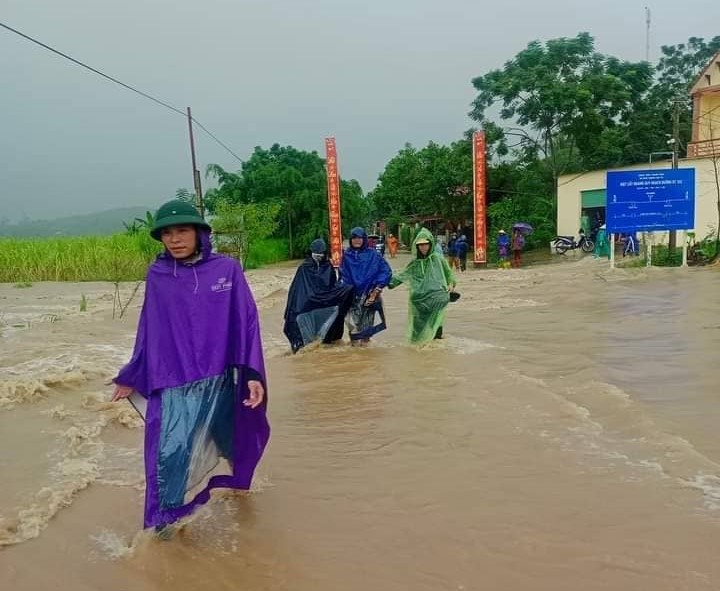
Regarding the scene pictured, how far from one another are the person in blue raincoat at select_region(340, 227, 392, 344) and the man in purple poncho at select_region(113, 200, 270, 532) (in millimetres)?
5086

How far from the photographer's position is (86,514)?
3.54 meters

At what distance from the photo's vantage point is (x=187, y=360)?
3072mm

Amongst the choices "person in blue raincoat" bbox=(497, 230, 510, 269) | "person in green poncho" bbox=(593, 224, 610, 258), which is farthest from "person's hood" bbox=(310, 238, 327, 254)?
"person in green poncho" bbox=(593, 224, 610, 258)

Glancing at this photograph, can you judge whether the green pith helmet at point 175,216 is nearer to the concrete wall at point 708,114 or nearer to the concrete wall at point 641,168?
the concrete wall at point 641,168

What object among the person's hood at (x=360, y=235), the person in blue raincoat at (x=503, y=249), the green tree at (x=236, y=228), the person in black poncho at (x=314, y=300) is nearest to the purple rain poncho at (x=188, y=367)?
the person in black poncho at (x=314, y=300)

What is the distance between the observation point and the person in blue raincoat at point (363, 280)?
27.1ft

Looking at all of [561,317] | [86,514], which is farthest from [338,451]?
[561,317]

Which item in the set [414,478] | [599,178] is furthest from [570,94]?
[414,478]

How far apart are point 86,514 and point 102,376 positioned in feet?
12.2

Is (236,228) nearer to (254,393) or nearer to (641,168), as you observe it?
(641,168)

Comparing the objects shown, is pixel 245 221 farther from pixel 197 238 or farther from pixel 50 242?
pixel 197 238

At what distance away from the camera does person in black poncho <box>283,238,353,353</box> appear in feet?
26.7

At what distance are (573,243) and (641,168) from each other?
3.22 metres

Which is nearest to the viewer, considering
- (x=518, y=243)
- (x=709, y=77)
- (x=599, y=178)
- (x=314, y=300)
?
(x=314, y=300)
